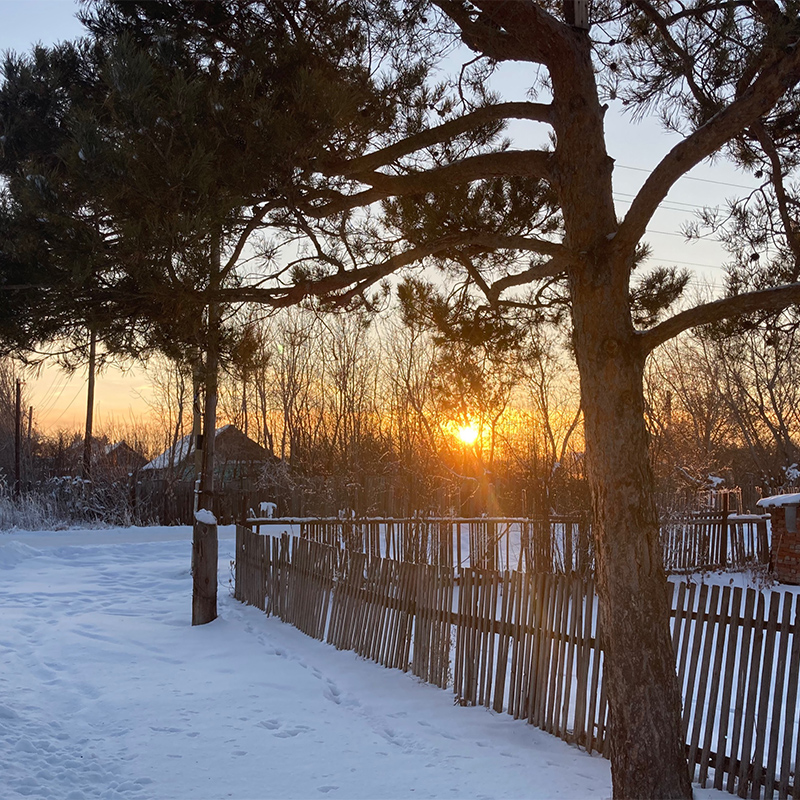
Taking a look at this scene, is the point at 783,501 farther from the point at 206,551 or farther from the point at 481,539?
the point at 206,551

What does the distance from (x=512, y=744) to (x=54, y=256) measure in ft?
13.7

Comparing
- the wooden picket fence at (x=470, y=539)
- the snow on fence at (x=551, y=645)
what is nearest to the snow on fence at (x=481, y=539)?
the wooden picket fence at (x=470, y=539)

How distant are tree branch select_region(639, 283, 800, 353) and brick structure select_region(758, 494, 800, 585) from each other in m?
9.44

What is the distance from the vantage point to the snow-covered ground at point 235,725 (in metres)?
4.51

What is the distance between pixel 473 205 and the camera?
5.68m

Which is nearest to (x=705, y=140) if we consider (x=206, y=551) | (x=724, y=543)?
(x=206, y=551)

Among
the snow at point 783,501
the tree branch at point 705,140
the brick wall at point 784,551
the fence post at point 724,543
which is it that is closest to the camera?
the tree branch at point 705,140

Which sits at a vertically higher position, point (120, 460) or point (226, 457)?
point (226, 457)

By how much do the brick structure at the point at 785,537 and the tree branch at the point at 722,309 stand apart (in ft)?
31.0

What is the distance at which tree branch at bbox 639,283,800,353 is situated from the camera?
3.99 m

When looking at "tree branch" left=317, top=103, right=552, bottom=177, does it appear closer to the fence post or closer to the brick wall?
the brick wall

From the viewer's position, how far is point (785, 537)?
42.1 feet

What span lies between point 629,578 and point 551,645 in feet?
5.38

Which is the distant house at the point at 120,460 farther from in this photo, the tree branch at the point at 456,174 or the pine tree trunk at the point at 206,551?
the tree branch at the point at 456,174
